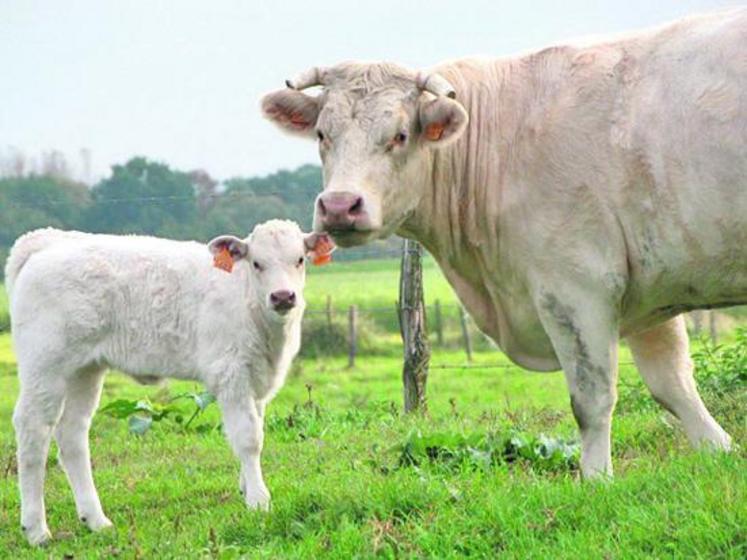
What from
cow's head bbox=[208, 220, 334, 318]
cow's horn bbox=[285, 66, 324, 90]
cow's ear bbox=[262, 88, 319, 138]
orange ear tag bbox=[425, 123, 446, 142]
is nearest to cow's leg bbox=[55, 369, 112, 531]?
cow's head bbox=[208, 220, 334, 318]

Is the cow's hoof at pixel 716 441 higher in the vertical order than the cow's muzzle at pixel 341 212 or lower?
lower

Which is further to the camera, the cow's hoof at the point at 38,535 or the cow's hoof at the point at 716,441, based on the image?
the cow's hoof at the point at 38,535

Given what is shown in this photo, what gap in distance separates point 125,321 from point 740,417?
13.8 feet

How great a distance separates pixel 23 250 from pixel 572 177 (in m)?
3.98

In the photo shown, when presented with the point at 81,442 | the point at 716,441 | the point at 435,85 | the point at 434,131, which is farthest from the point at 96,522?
the point at 716,441

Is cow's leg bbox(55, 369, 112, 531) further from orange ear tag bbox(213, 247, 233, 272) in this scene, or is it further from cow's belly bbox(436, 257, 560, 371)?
cow's belly bbox(436, 257, 560, 371)

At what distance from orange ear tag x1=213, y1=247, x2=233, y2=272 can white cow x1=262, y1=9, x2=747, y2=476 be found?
4.17 feet

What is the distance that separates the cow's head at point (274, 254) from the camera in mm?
8836

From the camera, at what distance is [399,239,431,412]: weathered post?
13.4m

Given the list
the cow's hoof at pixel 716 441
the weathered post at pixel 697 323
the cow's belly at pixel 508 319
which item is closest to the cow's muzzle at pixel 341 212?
the cow's belly at pixel 508 319

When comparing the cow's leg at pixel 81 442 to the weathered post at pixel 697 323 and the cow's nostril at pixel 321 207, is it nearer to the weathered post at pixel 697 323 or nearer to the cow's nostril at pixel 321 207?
the cow's nostril at pixel 321 207

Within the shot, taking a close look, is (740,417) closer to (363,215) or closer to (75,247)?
(363,215)

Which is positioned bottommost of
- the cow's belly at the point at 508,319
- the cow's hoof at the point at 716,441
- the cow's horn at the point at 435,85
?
the cow's hoof at the point at 716,441

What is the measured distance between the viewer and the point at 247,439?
860cm
